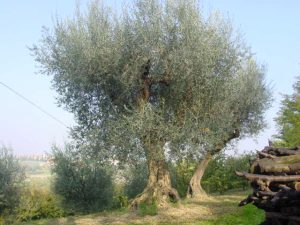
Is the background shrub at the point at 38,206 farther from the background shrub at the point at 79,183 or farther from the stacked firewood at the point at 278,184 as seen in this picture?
the stacked firewood at the point at 278,184

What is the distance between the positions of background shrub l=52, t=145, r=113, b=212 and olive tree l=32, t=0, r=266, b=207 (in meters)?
9.61

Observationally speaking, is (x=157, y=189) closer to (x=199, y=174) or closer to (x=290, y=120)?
(x=199, y=174)

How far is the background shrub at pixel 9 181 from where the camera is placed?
2869 centimetres

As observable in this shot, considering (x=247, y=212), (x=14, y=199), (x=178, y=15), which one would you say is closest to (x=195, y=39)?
(x=178, y=15)

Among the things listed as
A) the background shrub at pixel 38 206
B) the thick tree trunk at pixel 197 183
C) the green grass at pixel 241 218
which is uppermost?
the thick tree trunk at pixel 197 183

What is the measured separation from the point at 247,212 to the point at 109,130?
7.26m

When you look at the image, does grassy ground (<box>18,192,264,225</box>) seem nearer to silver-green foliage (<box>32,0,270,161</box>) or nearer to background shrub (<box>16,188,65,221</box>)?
silver-green foliage (<box>32,0,270,161</box>)

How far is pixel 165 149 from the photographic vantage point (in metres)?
19.5

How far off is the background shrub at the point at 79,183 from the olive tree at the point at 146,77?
9606mm

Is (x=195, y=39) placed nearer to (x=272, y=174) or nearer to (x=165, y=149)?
(x=165, y=149)

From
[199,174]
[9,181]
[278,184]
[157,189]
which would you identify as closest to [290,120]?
[199,174]

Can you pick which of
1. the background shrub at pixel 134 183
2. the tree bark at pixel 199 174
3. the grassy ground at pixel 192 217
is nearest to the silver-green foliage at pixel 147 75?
the grassy ground at pixel 192 217

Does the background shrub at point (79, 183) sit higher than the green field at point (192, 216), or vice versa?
the background shrub at point (79, 183)

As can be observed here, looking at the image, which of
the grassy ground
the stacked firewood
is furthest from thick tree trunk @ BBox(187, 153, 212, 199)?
the stacked firewood
